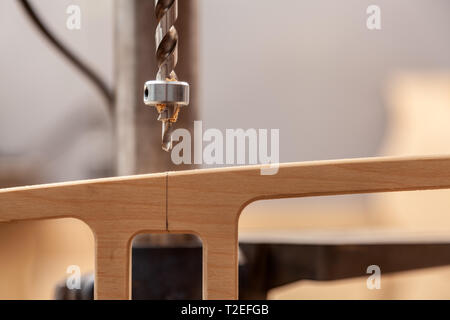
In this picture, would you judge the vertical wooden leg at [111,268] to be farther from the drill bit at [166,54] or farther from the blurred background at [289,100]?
the blurred background at [289,100]

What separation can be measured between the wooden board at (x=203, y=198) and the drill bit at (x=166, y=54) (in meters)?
0.04

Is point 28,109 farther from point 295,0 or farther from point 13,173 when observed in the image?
point 295,0

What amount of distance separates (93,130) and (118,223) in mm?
1140

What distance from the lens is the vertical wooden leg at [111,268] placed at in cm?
40

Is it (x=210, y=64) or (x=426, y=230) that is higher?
(x=210, y=64)

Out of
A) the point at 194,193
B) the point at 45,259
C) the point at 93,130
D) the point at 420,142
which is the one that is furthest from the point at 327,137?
the point at 194,193

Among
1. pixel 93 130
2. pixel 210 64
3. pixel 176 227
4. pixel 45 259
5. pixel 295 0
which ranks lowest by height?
pixel 45 259

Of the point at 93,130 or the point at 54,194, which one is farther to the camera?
the point at 93,130

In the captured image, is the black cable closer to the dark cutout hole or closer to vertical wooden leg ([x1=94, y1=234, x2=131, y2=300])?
A: the dark cutout hole

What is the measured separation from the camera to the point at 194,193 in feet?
1.30

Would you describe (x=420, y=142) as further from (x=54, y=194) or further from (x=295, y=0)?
(x=54, y=194)
